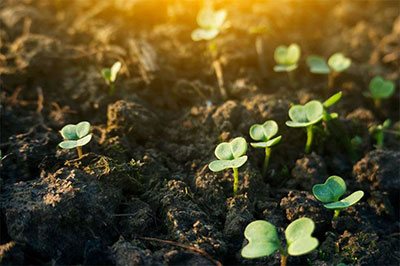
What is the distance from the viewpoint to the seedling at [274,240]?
1489mm

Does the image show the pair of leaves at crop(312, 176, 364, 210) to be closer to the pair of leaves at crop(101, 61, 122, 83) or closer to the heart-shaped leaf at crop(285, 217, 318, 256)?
the heart-shaped leaf at crop(285, 217, 318, 256)

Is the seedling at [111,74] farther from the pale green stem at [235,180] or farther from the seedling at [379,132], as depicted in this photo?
the seedling at [379,132]

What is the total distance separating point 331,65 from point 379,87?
0.27 m

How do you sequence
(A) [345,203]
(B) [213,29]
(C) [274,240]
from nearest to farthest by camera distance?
(C) [274,240] → (A) [345,203] → (B) [213,29]

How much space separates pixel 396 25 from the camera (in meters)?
2.97

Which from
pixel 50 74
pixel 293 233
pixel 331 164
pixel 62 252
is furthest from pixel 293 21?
pixel 62 252

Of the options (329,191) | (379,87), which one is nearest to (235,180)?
(329,191)

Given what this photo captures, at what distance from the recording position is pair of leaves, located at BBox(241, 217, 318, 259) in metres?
1.49

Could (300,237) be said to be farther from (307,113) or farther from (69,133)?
(69,133)

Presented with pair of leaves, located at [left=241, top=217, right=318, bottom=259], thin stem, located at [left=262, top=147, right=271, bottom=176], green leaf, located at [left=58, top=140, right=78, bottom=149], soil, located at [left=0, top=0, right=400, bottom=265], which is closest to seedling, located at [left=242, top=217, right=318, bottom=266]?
pair of leaves, located at [left=241, top=217, right=318, bottom=259]

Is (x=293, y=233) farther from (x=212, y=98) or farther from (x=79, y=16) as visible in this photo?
(x=79, y=16)

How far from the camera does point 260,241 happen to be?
155 centimetres

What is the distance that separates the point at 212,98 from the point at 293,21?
2.97 ft

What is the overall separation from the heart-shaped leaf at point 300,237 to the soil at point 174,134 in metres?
0.21
